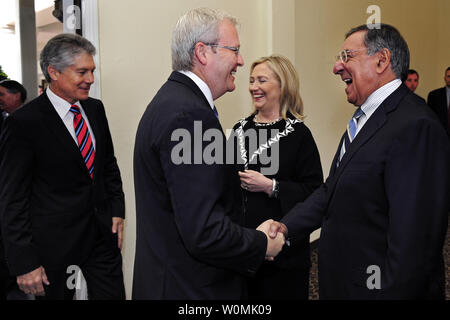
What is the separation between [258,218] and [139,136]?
1.09 metres

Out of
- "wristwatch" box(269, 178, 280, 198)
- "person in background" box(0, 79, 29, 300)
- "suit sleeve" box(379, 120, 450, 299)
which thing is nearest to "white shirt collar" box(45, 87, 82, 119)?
"person in background" box(0, 79, 29, 300)

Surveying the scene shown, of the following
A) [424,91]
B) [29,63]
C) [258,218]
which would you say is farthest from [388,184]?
[424,91]

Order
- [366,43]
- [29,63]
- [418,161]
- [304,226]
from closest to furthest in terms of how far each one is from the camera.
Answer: [418,161], [366,43], [304,226], [29,63]

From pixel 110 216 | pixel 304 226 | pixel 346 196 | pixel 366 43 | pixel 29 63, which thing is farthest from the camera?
pixel 29 63

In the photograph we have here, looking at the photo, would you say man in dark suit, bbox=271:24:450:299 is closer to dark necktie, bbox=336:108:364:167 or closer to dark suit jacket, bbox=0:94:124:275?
dark necktie, bbox=336:108:364:167

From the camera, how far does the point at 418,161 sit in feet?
4.49

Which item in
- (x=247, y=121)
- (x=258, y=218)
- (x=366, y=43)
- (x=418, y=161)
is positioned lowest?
(x=258, y=218)

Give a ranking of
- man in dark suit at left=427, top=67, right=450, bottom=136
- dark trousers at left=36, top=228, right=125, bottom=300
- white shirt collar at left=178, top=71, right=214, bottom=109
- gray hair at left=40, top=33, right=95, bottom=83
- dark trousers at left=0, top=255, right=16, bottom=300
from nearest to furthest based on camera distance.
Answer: white shirt collar at left=178, top=71, right=214, bottom=109
gray hair at left=40, top=33, right=95, bottom=83
dark trousers at left=36, top=228, right=125, bottom=300
dark trousers at left=0, top=255, right=16, bottom=300
man in dark suit at left=427, top=67, right=450, bottom=136

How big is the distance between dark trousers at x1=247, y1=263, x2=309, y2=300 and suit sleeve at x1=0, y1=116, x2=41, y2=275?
1.07 meters

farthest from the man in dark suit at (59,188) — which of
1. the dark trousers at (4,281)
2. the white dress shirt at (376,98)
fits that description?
the white dress shirt at (376,98)

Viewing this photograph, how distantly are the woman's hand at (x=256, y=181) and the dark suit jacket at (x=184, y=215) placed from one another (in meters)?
0.80

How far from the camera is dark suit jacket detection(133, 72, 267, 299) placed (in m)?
1.29

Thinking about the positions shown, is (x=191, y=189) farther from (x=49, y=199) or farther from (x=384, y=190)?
(x=49, y=199)

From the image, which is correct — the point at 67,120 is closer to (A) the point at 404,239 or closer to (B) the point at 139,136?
(B) the point at 139,136
